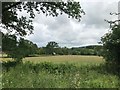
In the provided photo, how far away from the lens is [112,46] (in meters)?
27.5

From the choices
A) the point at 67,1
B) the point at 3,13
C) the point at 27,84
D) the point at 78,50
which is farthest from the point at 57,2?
the point at 78,50

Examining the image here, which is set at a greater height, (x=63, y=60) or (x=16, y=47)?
(x=16, y=47)

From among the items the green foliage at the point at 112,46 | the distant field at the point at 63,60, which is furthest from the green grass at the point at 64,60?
the green foliage at the point at 112,46

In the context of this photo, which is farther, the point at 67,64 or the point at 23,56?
the point at 67,64

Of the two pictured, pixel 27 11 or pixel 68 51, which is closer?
pixel 27 11

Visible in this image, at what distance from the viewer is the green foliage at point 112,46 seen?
26906 millimetres

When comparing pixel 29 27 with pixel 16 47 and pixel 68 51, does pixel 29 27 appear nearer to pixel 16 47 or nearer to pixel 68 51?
pixel 16 47

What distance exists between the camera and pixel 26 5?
26875mm

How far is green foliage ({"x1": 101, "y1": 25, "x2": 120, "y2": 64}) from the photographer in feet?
88.3

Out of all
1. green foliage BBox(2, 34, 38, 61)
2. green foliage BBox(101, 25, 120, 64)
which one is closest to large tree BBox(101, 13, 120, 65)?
green foliage BBox(101, 25, 120, 64)

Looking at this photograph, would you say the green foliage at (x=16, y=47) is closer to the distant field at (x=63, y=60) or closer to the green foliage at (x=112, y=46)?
the distant field at (x=63, y=60)

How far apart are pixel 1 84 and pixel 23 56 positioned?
14690 mm

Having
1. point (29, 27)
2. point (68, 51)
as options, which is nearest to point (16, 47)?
point (29, 27)

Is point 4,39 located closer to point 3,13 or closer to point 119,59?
point 3,13
